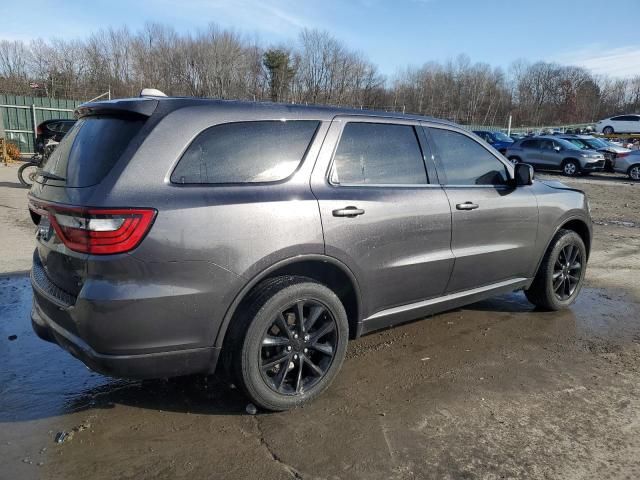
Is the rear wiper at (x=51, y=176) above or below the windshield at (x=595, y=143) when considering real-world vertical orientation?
below

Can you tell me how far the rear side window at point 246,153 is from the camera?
8.91 feet

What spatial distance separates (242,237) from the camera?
8.83 feet

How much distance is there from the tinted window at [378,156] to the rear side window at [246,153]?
11.3 inches

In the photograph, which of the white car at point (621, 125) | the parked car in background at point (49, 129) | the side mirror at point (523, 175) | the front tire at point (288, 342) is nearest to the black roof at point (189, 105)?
the front tire at point (288, 342)

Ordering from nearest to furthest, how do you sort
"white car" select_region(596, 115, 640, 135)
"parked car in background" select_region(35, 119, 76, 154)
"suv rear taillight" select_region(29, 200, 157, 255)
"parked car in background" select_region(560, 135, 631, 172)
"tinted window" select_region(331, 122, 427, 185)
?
"suv rear taillight" select_region(29, 200, 157, 255)
"tinted window" select_region(331, 122, 427, 185)
"parked car in background" select_region(35, 119, 76, 154)
"parked car in background" select_region(560, 135, 631, 172)
"white car" select_region(596, 115, 640, 135)

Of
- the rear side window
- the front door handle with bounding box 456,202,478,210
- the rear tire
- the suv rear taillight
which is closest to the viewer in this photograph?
the suv rear taillight

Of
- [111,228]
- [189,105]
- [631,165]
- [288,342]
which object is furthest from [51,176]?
[631,165]

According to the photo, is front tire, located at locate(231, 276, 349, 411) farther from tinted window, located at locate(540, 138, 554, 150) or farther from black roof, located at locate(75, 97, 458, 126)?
tinted window, located at locate(540, 138, 554, 150)

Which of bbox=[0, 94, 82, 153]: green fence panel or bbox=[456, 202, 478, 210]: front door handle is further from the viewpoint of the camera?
bbox=[0, 94, 82, 153]: green fence panel

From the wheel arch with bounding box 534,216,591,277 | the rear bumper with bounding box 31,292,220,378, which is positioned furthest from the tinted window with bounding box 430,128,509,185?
the rear bumper with bounding box 31,292,220,378

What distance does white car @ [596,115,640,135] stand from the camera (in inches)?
1650

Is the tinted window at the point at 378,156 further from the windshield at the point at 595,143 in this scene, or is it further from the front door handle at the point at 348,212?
the windshield at the point at 595,143

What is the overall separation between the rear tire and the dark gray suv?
20050 mm

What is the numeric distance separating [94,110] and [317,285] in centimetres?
167
